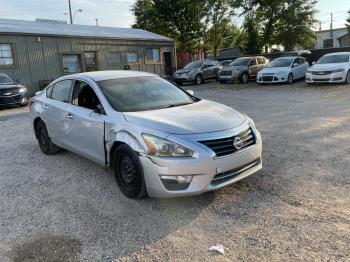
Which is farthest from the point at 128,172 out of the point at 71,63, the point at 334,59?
the point at 71,63

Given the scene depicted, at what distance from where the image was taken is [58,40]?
21.2m

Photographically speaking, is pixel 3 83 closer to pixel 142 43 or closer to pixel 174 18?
pixel 142 43

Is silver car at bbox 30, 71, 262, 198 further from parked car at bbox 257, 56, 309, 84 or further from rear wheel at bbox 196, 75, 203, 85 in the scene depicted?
rear wheel at bbox 196, 75, 203, 85

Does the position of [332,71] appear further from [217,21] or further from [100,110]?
[217,21]

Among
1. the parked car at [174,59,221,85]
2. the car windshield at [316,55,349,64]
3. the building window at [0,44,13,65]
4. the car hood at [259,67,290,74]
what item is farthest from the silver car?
the parked car at [174,59,221,85]

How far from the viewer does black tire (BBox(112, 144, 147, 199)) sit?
→ 417 centimetres

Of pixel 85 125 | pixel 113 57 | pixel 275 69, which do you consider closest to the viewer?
pixel 85 125

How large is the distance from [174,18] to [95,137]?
118 ft

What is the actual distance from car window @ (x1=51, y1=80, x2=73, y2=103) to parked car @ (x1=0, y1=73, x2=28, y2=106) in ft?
30.9

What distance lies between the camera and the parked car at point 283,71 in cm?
1822

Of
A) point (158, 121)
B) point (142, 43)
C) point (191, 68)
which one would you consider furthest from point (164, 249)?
point (142, 43)

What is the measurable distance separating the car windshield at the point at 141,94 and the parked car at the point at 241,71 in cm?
1574

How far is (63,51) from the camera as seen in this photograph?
844 inches

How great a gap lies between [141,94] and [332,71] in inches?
524
